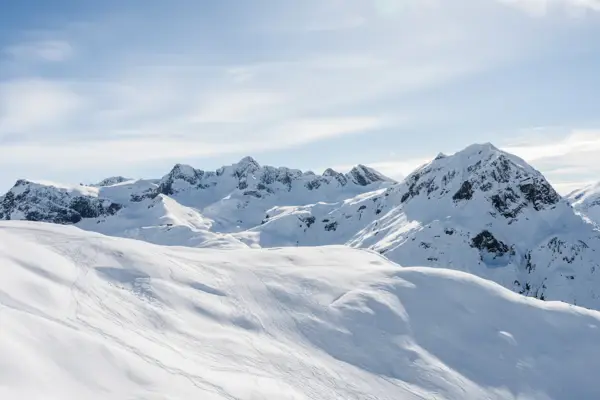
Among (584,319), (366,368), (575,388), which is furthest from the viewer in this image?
(584,319)

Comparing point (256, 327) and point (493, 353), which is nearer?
point (256, 327)

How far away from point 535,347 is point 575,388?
104 inches

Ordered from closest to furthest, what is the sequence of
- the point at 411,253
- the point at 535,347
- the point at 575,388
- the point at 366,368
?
the point at 366,368 → the point at 575,388 → the point at 535,347 → the point at 411,253

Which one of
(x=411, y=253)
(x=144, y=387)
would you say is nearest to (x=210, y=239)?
(x=411, y=253)

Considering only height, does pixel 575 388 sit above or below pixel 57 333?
below

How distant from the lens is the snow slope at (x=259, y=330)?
15.4 metres

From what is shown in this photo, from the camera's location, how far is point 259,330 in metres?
24.0

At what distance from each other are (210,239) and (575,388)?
176 m

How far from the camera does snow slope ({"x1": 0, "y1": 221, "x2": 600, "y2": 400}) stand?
15.4 metres

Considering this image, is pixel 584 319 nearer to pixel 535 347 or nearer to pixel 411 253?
pixel 535 347

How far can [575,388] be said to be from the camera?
83.0 feet

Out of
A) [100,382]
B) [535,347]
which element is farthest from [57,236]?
[535,347]

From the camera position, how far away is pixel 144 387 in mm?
14977

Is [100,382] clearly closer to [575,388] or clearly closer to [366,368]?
[366,368]
